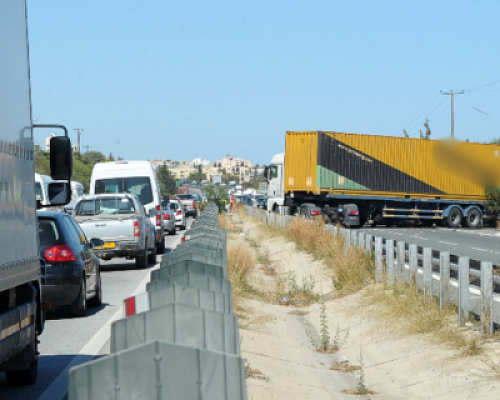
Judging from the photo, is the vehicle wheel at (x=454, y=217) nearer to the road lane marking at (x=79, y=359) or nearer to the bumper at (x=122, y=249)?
the bumper at (x=122, y=249)

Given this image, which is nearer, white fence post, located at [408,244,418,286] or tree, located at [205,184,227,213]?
white fence post, located at [408,244,418,286]

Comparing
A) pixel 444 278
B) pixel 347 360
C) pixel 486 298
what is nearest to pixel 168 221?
pixel 444 278

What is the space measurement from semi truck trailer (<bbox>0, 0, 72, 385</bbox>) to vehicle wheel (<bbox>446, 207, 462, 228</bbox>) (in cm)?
3611

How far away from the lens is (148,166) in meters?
24.2

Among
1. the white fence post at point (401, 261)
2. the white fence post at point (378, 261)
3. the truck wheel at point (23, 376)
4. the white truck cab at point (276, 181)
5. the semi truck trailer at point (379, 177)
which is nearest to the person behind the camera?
the truck wheel at point (23, 376)

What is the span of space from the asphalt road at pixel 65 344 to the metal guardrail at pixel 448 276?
13.2ft

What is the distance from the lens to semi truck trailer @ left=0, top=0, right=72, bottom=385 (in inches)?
207

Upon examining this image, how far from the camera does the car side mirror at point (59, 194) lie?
6.89 meters

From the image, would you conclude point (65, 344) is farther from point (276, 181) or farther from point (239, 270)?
point (276, 181)

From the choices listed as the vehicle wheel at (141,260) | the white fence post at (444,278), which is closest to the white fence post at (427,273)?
the white fence post at (444,278)

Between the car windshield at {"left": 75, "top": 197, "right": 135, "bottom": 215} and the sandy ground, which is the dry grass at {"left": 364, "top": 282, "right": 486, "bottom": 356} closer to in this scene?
the sandy ground

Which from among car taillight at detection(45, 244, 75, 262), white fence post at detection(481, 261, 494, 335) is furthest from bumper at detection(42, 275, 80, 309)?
Result: white fence post at detection(481, 261, 494, 335)

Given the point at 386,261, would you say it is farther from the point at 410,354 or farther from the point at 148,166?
the point at 148,166

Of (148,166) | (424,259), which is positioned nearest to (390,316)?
(424,259)
